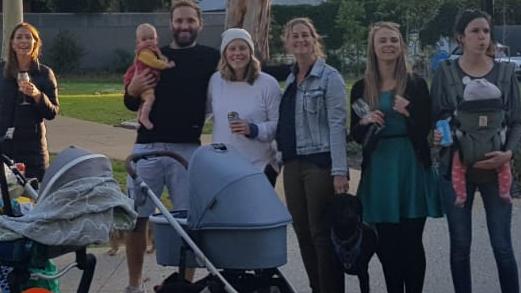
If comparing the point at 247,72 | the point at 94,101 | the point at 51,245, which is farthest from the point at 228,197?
the point at 94,101

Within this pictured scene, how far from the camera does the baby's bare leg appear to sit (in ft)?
21.8

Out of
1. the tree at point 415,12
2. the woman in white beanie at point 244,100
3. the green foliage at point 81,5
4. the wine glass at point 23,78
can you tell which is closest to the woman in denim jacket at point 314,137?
the woman in white beanie at point 244,100

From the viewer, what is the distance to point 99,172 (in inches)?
216

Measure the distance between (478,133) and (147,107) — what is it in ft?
7.02

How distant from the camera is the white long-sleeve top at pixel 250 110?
251 inches

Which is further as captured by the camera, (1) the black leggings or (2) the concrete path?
(2) the concrete path

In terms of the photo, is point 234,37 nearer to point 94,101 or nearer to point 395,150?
point 395,150

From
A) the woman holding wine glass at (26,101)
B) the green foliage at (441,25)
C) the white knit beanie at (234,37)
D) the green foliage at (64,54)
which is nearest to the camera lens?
the white knit beanie at (234,37)

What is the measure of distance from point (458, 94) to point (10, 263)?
2.71 m

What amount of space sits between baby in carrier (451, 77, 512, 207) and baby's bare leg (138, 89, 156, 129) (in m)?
1.98

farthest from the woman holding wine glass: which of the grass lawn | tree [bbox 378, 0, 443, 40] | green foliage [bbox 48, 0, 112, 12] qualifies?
green foliage [bbox 48, 0, 112, 12]

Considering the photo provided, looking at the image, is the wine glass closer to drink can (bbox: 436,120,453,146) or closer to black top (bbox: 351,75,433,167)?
black top (bbox: 351,75,433,167)

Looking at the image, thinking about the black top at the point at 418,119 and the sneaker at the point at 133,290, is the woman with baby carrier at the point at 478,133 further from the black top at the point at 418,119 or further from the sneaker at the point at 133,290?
the sneaker at the point at 133,290

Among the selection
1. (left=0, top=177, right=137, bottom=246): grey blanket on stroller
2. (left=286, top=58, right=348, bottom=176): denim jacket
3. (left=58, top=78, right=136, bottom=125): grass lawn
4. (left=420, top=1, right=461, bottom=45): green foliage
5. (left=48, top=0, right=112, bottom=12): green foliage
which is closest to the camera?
(left=0, top=177, right=137, bottom=246): grey blanket on stroller
